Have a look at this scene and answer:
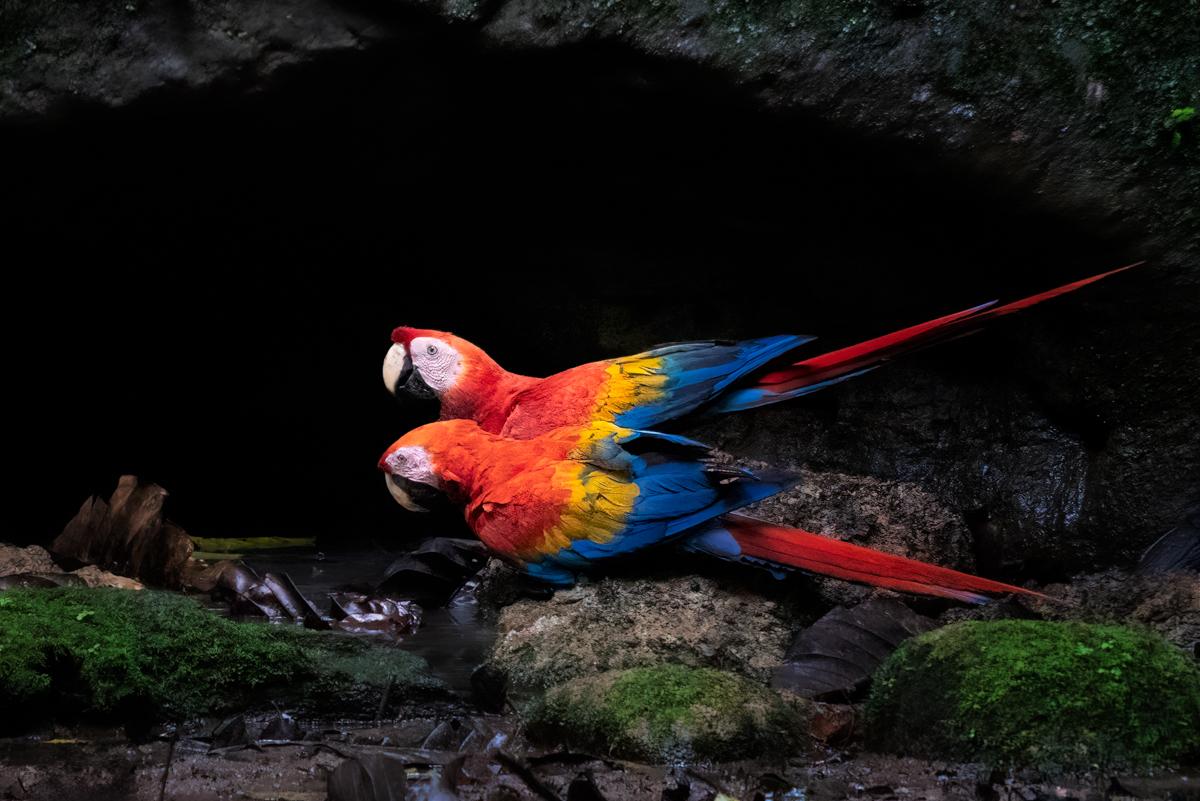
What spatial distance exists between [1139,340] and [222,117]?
119 inches

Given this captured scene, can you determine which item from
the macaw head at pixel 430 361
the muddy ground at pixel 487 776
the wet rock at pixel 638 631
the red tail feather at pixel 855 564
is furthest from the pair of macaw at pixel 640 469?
the muddy ground at pixel 487 776

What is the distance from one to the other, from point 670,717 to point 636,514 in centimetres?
71

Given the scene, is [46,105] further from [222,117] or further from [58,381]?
[58,381]

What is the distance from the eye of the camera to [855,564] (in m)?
1.93

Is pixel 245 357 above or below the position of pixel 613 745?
above

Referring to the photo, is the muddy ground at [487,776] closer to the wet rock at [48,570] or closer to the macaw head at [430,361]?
the wet rock at [48,570]

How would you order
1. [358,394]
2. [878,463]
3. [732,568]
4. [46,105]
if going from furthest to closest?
[358,394]
[878,463]
[46,105]
[732,568]

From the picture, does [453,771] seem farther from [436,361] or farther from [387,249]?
[387,249]

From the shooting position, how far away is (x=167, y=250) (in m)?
3.51

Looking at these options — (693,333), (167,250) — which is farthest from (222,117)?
(693,333)

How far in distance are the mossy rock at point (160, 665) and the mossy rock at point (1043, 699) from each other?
1026 millimetres

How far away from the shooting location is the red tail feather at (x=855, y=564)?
1.90 metres

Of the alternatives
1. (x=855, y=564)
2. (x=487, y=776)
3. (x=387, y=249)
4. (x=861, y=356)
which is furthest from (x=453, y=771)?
(x=387, y=249)

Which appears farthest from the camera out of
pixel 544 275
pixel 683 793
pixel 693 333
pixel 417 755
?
pixel 544 275
